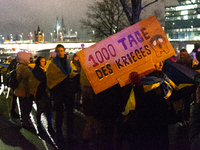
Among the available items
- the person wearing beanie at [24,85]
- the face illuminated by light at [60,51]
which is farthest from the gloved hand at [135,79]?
the person wearing beanie at [24,85]

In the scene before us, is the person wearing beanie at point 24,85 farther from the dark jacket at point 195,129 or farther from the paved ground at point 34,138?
the dark jacket at point 195,129

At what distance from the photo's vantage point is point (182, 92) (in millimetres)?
2840

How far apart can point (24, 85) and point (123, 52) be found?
3380 millimetres

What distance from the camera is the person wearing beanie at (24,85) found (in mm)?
5371

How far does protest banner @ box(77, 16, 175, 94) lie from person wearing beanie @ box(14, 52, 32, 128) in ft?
9.76

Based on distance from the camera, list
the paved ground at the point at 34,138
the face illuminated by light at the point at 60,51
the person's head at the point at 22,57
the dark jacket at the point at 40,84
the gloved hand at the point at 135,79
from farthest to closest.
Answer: the person's head at the point at 22,57, the dark jacket at the point at 40,84, the face illuminated by light at the point at 60,51, the paved ground at the point at 34,138, the gloved hand at the point at 135,79

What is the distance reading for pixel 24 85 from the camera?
17.9 ft

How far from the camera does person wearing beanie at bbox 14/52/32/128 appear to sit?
17.6ft

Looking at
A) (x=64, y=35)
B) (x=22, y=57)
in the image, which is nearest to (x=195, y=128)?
(x=22, y=57)

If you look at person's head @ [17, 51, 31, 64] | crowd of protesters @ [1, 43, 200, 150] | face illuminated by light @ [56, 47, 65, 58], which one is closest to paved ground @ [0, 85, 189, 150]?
crowd of protesters @ [1, 43, 200, 150]

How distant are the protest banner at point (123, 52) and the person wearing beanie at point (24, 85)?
2.97 meters

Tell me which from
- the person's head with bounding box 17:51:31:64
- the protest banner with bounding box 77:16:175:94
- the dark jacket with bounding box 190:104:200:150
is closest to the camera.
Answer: the dark jacket with bounding box 190:104:200:150

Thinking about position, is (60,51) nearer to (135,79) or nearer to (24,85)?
(24,85)

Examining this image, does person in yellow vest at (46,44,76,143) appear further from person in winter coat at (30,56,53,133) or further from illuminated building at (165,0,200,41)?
illuminated building at (165,0,200,41)
